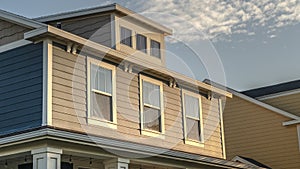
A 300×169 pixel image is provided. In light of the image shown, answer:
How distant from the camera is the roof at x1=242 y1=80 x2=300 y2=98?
2261 centimetres

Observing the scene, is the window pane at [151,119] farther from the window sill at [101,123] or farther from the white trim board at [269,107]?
the white trim board at [269,107]

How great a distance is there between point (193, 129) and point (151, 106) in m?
1.99

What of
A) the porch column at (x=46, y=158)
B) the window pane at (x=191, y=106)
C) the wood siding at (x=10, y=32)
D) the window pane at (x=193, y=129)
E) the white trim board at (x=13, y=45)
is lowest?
the porch column at (x=46, y=158)

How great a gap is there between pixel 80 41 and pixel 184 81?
167 inches

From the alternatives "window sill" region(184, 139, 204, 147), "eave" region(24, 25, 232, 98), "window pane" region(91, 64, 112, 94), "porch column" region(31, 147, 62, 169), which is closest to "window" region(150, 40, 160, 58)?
"eave" region(24, 25, 232, 98)

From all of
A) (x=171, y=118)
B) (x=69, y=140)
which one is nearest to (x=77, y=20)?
(x=171, y=118)

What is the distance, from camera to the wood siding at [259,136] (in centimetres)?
2031

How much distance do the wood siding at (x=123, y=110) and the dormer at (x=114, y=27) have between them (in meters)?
1.03

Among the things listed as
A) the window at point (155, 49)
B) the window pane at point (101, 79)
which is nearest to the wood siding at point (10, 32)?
the window pane at point (101, 79)

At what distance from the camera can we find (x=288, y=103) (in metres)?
21.8

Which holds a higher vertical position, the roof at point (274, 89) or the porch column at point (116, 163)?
the roof at point (274, 89)

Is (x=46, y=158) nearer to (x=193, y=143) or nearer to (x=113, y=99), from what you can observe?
(x=113, y=99)

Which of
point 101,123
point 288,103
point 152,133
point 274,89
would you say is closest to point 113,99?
point 101,123

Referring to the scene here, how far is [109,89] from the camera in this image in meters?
12.9
